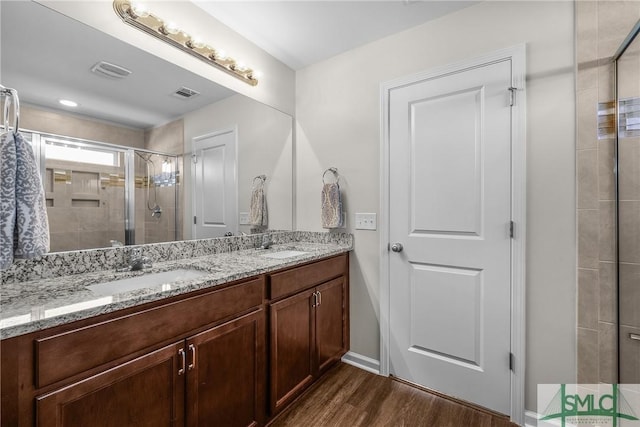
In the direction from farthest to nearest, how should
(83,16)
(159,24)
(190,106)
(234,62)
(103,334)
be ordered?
(234,62)
(190,106)
(159,24)
(83,16)
(103,334)

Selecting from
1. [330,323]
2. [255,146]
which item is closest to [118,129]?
[255,146]

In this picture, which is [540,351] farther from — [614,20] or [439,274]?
[614,20]

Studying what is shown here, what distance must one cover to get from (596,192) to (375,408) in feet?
5.39

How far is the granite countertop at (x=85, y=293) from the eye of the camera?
2.59 feet

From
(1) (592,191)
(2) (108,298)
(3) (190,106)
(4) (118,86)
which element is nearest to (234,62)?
(3) (190,106)

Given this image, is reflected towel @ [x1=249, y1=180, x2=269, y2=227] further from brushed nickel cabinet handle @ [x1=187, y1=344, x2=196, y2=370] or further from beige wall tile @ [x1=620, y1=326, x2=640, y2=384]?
beige wall tile @ [x1=620, y1=326, x2=640, y2=384]

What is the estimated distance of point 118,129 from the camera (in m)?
1.46

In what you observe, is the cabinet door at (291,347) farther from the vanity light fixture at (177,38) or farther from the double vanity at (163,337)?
the vanity light fixture at (177,38)

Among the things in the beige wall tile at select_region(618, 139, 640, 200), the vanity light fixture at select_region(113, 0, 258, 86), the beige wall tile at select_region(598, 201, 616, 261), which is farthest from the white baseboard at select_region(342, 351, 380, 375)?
the vanity light fixture at select_region(113, 0, 258, 86)

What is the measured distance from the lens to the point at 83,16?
1292mm

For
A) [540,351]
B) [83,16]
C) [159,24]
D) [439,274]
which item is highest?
[159,24]

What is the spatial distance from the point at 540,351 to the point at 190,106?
2.41 m

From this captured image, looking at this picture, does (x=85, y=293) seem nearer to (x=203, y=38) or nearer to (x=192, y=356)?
(x=192, y=356)

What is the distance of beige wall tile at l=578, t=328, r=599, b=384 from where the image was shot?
4.65ft
